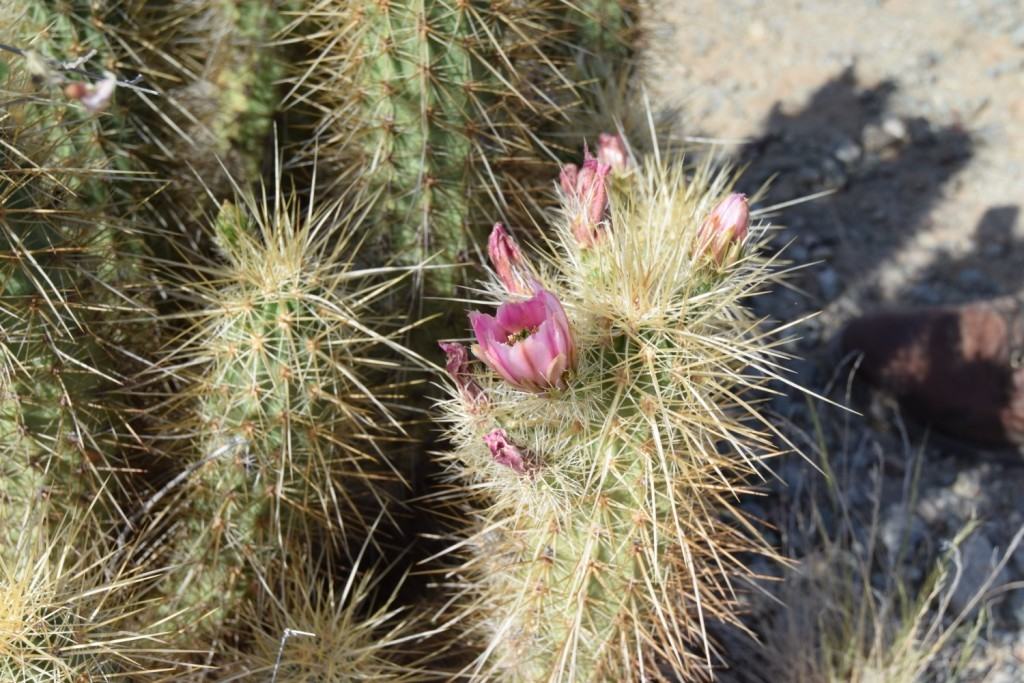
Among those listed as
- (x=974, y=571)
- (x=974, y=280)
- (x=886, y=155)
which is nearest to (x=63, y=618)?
(x=974, y=571)

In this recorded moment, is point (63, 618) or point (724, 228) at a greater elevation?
point (724, 228)

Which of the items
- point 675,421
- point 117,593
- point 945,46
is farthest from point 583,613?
point 945,46

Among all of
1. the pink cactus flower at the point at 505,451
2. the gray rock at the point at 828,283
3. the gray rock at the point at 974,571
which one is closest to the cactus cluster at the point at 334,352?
the pink cactus flower at the point at 505,451

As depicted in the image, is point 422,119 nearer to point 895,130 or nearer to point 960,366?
point 960,366

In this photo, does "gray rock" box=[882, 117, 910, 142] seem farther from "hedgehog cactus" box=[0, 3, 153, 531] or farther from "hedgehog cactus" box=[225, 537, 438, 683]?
"hedgehog cactus" box=[0, 3, 153, 531]

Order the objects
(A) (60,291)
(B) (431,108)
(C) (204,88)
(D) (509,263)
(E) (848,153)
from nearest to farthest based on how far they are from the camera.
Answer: (D) (509,263) → (A) (60,291) → (B) (431,108) → (C) (204,88) → (E) (848,153)

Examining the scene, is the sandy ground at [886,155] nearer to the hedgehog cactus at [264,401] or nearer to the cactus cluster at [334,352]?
the cactus cluster at [334,352]
